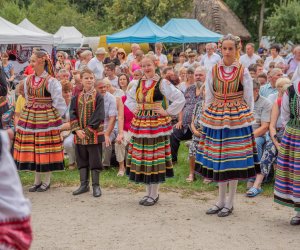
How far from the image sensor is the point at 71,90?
30.7 ft

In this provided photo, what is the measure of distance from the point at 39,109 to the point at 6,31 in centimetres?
1060

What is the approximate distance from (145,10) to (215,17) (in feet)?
18.1

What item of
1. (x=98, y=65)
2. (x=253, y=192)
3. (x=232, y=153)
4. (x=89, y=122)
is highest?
(x=98, y=65)

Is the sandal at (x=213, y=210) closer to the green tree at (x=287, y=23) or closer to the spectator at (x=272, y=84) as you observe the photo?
the spectator at (x=272, y=84)

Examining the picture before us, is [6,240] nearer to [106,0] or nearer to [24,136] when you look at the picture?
[24,136]

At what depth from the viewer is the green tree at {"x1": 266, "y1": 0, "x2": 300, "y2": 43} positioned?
26484 millimetres

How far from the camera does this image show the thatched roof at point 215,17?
33531 mm

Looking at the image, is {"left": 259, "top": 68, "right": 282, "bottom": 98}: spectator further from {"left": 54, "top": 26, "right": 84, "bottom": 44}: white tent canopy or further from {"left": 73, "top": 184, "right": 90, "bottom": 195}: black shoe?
{"left": 54, "top": 26, "right": 84, "bottom": 44}: white tent canopy

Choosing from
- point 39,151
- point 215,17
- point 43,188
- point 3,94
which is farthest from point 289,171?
point 215,17

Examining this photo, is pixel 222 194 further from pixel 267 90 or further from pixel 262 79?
pixel 262 79

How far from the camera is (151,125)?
654 cm

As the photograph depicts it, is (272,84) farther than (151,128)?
Yes

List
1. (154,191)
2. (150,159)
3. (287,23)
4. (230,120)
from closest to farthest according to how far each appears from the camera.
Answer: (230,120) < (150,159) < (154,191) < (287,23)

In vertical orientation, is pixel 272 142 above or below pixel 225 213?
above
